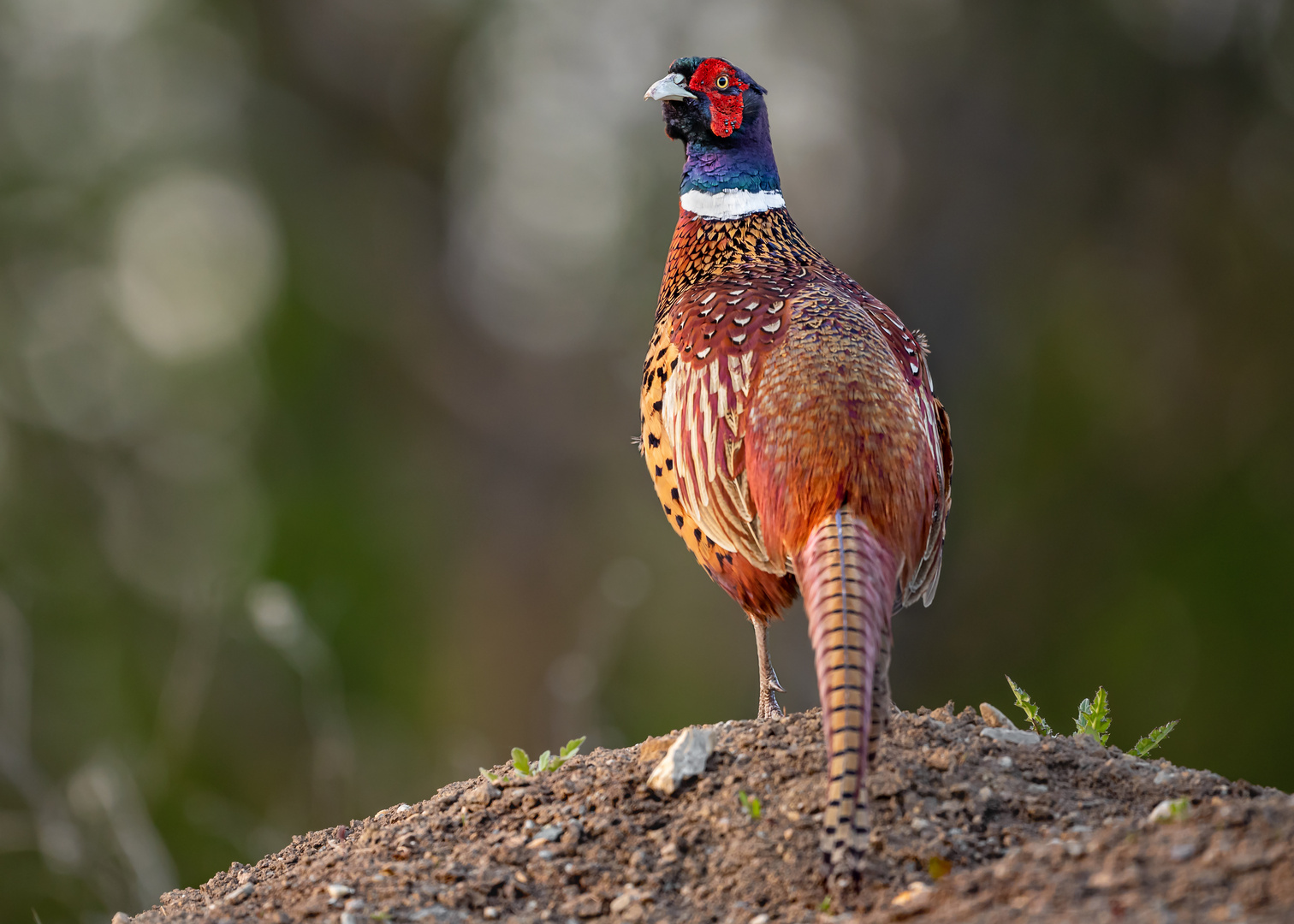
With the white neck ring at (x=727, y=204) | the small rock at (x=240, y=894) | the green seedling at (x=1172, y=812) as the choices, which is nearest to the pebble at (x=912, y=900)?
the green seedling at (x=1172, y=812)

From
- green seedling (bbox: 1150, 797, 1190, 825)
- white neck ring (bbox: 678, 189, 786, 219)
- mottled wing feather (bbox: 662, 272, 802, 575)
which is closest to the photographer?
green seedling (bbox: 1150, 797, 1190, 825)

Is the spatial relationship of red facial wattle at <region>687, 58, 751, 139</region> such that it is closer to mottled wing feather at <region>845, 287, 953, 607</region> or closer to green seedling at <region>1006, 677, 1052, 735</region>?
mottled wing feather at <region>845, 287, 953, 607</region>

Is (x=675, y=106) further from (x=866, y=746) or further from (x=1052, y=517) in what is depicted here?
(x=1052, y=517)

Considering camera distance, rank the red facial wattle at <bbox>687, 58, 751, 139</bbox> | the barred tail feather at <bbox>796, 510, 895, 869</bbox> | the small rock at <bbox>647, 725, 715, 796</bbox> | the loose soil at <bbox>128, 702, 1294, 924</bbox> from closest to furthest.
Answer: the loose soil at <bbox>128, 702, 1294, 924</bbox> < the barred tail feather at <bbox>796, 510, 895, 869</bbox> < the small rock at <bbox>647, 725, 715, 796</bbox> < the red facial wattle at <bbox>687, 58, 751, 139</bbox>

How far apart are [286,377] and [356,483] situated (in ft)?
4.16

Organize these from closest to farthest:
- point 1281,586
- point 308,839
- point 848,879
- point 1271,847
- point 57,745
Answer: point 1271,847, point 848,879, point 308,839, point 1281,586, point 57,745

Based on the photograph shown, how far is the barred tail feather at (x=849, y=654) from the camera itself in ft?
9.11

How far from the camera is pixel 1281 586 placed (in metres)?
9.17

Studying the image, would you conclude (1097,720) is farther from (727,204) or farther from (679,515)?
(727,204)

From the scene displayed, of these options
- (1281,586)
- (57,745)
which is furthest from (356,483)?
(1281,586)

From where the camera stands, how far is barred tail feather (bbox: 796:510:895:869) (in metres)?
2.78

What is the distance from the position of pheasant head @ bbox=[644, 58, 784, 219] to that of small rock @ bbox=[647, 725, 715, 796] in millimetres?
2529

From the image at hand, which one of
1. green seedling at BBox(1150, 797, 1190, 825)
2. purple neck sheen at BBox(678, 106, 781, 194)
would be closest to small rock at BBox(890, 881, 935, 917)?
green seedling at BBox(1150, 797, 1190, 825)

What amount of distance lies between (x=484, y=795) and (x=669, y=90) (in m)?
3.22
